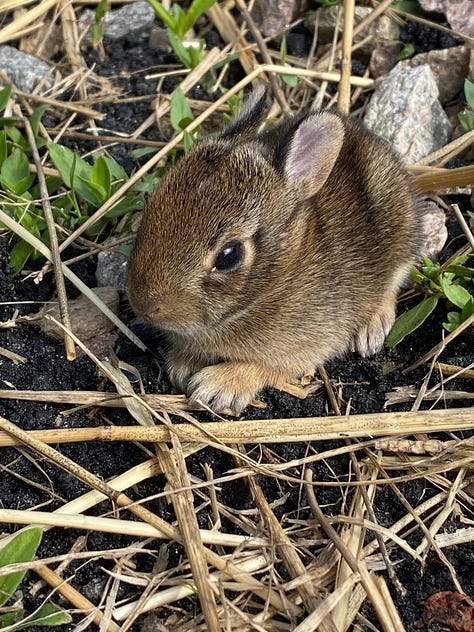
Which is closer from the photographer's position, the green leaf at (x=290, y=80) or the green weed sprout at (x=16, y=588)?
the green weed sprout at (x=16, y=588)

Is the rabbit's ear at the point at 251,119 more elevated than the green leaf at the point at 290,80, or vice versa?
the rabbit's ear at the point at 251,119

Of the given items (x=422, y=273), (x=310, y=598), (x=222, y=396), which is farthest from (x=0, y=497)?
(x=422, y=273)

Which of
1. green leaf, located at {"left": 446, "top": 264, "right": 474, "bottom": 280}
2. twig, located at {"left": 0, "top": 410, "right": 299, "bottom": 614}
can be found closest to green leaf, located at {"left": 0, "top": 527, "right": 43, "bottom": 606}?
twig, located at {"left": 0, "top": 410, "right": 299, "bottom": 614}

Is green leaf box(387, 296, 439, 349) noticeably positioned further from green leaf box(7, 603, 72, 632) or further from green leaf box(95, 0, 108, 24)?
green leaf box(95, 0, 108, 24)

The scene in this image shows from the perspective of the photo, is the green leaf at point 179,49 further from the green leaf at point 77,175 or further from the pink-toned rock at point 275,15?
the green leaf at point 77,175

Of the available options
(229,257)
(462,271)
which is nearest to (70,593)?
(229,257)

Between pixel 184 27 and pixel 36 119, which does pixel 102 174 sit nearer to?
pixel 36 119

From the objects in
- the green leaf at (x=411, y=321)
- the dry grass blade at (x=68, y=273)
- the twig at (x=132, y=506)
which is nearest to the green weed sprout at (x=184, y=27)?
the dry grass blade at (x=68, y=273)
